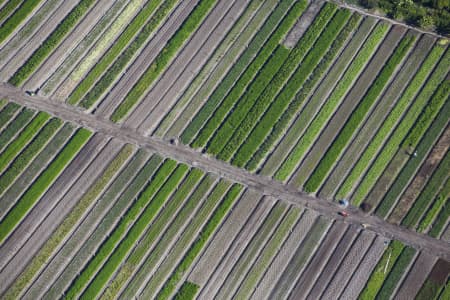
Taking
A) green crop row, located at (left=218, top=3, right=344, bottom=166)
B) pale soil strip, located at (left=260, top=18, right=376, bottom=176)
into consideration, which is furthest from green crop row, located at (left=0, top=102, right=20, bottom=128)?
pale soil strip, located at (left=260, top=18, right=376, bottom=176)

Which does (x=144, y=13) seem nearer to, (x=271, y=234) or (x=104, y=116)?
(x=104, y=116)

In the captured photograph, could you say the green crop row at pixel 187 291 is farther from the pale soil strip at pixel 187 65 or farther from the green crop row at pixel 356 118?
the pale soil strip at pixel 187 65

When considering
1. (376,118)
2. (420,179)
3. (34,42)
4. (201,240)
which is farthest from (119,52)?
(420,179)

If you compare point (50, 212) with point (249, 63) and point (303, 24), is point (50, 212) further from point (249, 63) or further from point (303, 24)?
point (303, 24)

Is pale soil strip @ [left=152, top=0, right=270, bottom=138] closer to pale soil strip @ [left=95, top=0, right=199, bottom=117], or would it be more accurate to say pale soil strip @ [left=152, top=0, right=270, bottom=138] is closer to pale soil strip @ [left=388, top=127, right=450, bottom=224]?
pale soil strip @ [left=95, top=0, right=199, bottom=117]

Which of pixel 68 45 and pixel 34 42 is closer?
pixel 68 45

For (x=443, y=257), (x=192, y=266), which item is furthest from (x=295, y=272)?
(x=443, y=257)
